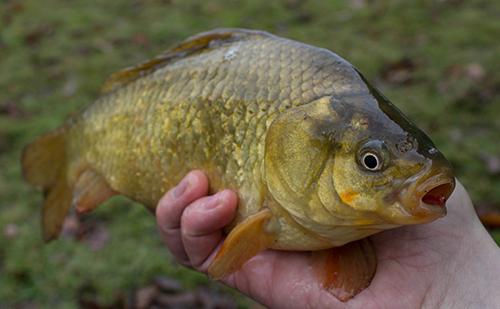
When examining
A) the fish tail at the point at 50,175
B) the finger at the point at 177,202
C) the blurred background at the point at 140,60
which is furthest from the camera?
the blurred background at the point at 140,60

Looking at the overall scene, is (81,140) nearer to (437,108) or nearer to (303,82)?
(303,82)

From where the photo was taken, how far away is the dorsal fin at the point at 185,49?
68.8 inches

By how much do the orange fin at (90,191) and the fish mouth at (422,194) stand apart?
98 cm

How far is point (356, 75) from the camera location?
1465 millimetres

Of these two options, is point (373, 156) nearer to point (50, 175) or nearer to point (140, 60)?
point (50, 175)

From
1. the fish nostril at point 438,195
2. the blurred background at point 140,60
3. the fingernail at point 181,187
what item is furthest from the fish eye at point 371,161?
the blurred background at point 140,60

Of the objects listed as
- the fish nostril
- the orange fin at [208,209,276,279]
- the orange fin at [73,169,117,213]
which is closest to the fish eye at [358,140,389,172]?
the fish nostril

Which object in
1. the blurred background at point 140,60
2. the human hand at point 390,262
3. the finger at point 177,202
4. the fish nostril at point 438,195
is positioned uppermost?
the fish nostril at point 438,195

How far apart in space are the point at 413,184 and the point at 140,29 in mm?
3994

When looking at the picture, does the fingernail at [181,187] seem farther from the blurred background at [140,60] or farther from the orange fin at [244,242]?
the blurred background at [140,60]

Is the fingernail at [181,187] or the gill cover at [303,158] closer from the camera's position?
the gill cover at [303,158]

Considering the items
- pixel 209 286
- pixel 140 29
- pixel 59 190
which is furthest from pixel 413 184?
pixel 140 29

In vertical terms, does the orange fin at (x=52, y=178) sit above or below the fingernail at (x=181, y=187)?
below

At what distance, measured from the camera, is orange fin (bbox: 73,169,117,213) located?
1975 mm
